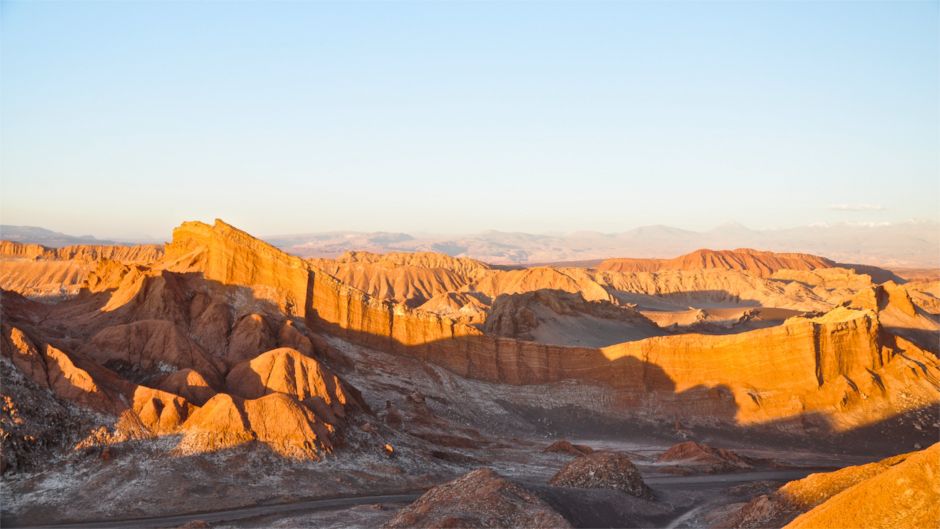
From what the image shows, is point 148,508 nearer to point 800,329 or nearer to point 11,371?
point 11,371

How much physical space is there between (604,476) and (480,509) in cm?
893

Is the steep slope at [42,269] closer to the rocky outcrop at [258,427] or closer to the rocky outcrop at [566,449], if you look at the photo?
the rocky outcrop at [258,427]

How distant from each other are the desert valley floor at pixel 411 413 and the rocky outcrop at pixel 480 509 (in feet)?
0.26

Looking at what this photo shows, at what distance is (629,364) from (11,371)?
35.3 m

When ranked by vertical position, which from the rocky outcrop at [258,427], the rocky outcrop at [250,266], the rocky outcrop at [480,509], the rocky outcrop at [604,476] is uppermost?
the rocky outcrop at [250,266]

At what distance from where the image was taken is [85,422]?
33094mm

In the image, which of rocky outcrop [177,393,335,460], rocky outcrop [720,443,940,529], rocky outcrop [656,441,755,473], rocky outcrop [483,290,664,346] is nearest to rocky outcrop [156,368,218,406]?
rocky outcrop [177,393,335,460]

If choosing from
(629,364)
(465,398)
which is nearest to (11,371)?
(465,398)

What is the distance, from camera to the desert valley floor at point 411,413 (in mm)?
29578

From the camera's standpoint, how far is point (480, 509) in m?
26.7

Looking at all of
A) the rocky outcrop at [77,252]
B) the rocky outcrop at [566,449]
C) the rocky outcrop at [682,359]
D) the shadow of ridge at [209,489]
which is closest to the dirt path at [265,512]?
the shadow of ridge at [209,489]

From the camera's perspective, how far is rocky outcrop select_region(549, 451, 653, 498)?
111 ft

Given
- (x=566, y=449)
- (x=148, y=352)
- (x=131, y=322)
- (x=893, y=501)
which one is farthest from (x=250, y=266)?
(x=893, y=501)

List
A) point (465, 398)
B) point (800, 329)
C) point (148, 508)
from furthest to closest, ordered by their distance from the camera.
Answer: point (800, 329)
point (465, 398)
point (148, 508)
